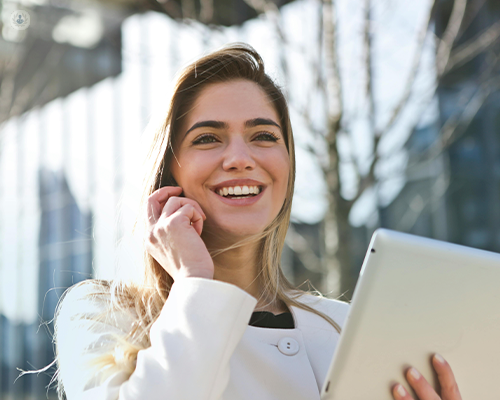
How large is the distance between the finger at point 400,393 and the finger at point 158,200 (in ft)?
2.79

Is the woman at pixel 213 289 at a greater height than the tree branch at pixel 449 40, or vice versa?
the tree branch at pixel 449 40

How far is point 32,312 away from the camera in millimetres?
10211

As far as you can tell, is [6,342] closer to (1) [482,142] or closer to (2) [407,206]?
(2) [407,206]

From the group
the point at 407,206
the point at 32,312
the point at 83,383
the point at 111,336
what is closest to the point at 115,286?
the point at 111,336

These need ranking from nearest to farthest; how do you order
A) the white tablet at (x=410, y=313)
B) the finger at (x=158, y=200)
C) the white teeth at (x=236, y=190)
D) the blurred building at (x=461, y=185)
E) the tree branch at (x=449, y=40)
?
the white tablet at (x=410, y=313), the finger at (x=158, y=200), the white teeth at (x=236, y=190), the tree branch at (x=449, y=40), the blurred building at (x=461, y=185)

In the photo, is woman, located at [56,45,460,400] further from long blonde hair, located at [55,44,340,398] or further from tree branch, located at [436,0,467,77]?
tree branch, located at [436,0,467,77]

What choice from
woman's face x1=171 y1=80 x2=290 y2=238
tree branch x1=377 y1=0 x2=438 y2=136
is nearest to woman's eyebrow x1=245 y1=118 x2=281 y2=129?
woman's face x1=171 y1=80 x2=290 y2=238

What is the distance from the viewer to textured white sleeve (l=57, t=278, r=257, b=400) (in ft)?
4.15

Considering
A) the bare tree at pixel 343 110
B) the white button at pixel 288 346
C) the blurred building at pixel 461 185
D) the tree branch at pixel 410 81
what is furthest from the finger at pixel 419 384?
the blurred building at pixel 461 185

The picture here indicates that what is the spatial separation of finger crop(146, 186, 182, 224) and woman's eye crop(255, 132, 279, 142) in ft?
1.13

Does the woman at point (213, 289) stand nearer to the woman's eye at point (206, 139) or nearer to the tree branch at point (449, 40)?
the woman's eye at point (206, 139)

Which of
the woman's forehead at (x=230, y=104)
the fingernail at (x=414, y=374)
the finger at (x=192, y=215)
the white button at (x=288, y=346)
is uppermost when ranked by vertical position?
the woman's forehead at (x=230, y=104)

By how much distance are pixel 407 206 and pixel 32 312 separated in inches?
282

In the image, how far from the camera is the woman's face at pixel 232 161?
1.79 m
